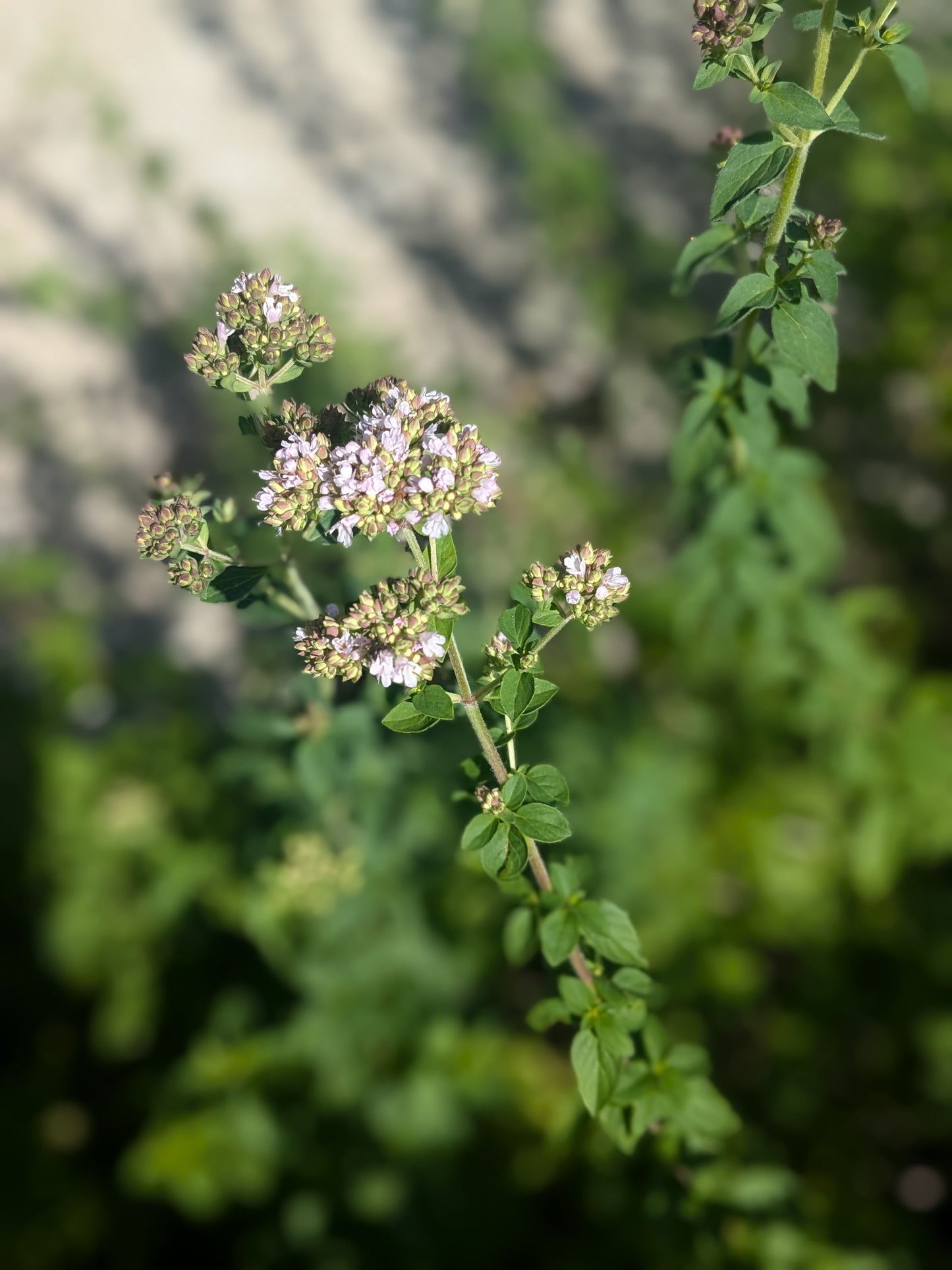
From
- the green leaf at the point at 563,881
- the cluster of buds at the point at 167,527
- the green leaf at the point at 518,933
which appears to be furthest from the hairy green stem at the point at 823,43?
the green leaf at the point at 518,933

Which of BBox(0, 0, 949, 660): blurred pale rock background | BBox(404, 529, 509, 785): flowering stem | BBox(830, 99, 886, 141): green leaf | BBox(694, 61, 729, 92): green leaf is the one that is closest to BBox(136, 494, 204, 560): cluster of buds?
BBox(404, 529, 509, 785): flowering stem

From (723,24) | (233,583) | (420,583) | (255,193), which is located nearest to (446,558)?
(420,583)

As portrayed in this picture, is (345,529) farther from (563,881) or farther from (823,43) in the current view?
(823,43)

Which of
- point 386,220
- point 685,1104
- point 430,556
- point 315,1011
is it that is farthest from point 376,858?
point 386,220

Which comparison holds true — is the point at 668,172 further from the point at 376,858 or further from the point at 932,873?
the point at 376,858

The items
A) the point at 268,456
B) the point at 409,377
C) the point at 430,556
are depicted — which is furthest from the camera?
the point at 409,377
